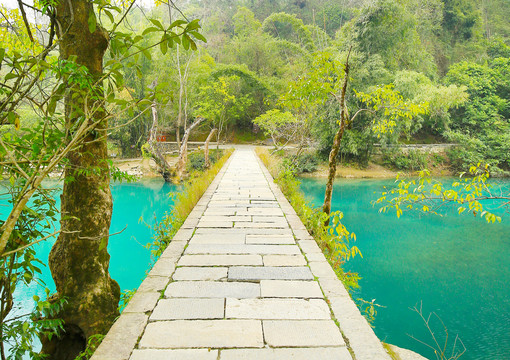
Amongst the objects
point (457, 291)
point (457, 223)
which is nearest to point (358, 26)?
point (457, 223)

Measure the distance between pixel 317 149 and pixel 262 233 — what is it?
51.7 ft

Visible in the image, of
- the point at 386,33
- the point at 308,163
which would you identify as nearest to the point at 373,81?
the point at 386,33

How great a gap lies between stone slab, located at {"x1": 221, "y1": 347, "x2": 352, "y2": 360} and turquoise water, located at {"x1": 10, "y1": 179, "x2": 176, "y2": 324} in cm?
130

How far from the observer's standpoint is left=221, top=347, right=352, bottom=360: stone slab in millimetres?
1535

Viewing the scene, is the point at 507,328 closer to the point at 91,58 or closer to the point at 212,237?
the point at 212,237

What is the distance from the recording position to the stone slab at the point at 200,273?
2.40 m

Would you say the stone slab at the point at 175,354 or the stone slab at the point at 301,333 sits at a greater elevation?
the stone slab at the point at 175,354

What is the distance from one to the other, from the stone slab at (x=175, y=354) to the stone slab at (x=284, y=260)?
1179 mm

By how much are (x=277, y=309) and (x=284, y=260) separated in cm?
81

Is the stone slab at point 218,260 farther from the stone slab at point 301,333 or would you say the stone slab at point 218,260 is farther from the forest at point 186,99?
the stone slab at point 301,333

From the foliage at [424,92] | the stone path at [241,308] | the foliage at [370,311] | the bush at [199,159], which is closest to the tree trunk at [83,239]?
the stone path at [241,308]

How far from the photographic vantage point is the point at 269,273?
251 centimetres

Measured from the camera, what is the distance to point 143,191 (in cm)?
1391

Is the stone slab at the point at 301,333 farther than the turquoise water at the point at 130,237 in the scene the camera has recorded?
No
